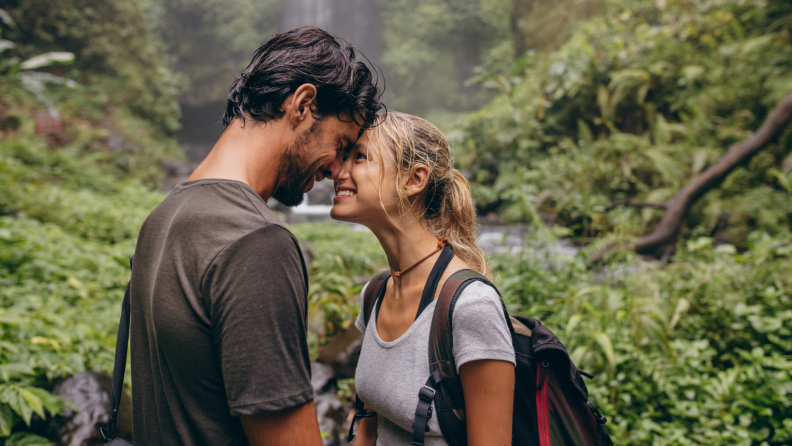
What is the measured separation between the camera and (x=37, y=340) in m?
2.54

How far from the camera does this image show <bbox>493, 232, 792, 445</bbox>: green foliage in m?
2.49

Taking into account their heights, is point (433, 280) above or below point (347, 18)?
below

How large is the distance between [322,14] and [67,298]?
27.9 meters

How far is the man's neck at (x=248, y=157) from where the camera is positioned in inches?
42.3

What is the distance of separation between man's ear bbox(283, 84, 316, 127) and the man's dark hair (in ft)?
0.06

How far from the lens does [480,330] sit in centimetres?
115

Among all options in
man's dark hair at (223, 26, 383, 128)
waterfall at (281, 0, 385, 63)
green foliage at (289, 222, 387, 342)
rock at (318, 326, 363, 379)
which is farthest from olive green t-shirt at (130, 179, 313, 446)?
waterfall at (281, 0, 385, 63)

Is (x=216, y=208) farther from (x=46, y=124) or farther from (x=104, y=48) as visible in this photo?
(x=104, y=48)

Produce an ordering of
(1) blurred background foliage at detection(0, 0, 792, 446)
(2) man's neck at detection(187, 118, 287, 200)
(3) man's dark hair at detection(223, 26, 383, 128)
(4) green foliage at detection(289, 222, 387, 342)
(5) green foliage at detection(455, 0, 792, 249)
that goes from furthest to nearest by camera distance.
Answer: (5) green foliage at detection(455, 0, 792, 249)
(4) green foliage at detection(289, 222, 387, 342)
(1) blurred background foliage at detection(0, 0, 792, 446)
(3) man's dark hair at detection(223, 26, 383, 128)
(2) man's neck at detection(187, 118, 287, 200)

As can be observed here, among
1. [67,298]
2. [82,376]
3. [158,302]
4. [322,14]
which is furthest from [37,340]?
[322,14]

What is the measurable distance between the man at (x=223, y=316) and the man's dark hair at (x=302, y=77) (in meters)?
0.04

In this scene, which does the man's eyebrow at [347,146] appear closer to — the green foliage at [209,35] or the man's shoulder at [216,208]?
the man's shoulder at [216,208]

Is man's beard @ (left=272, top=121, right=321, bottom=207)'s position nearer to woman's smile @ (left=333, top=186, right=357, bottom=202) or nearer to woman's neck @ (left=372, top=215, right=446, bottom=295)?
woman's smile @ (left=333, top=186, right=357, bottom=202)

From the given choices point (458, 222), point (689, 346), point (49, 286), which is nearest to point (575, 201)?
point (689, 346)
